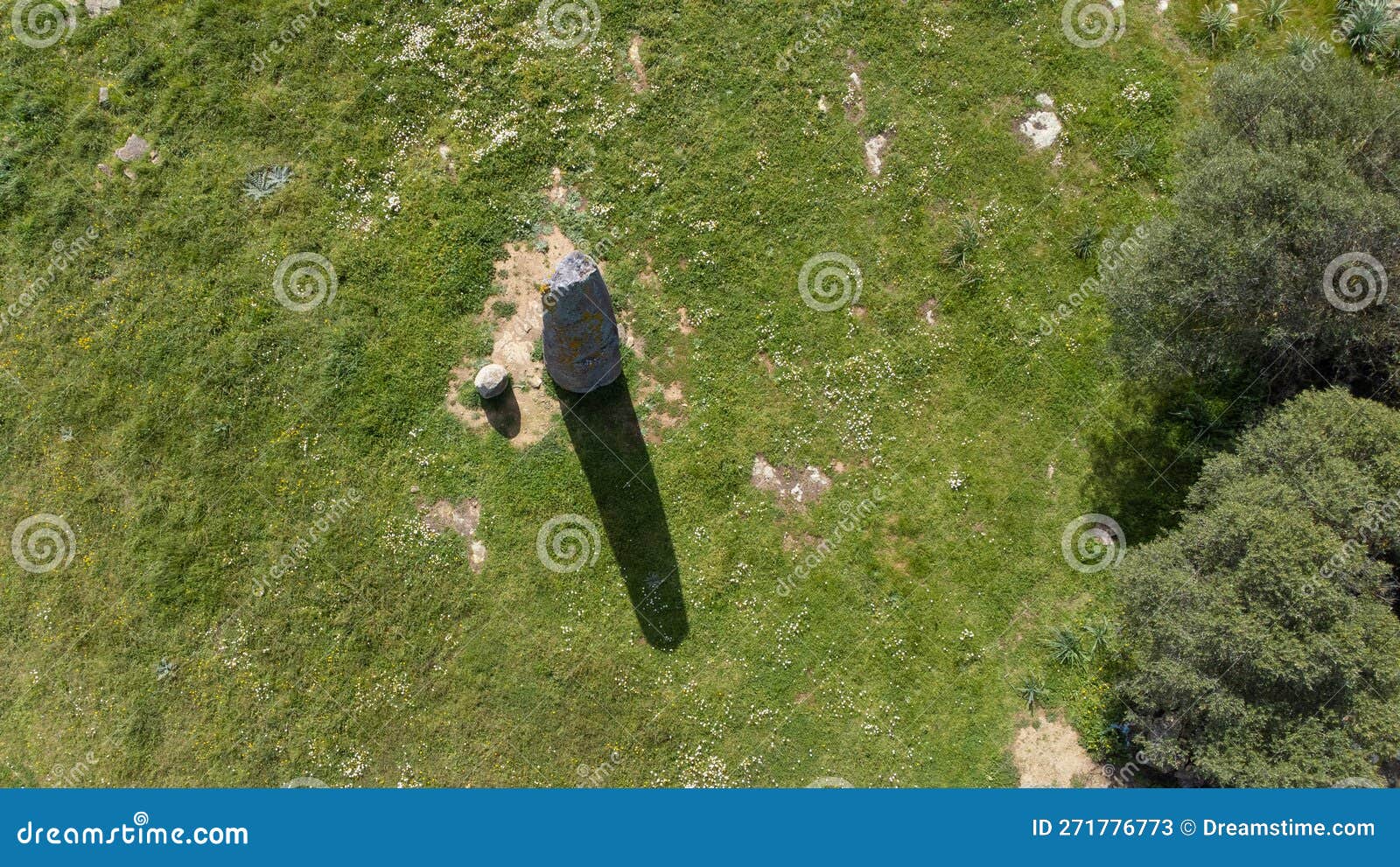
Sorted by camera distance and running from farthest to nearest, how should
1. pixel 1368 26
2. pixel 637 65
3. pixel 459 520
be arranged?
1. pixel 637 65
2. pixel 1368 26
3. pixel 459 520

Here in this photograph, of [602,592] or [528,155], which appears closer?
[602,592]

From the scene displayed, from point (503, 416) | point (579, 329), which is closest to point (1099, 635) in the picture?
point (579, 329)

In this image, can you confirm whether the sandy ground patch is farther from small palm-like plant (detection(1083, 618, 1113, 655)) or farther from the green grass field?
small palm-like plant (detection(1083, 618, 1113, 655))

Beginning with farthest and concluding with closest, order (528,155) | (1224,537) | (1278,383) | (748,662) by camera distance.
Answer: (528,155), (748,662), (1278,383), (1224,537)

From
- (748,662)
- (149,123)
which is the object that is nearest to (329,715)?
(748,662)

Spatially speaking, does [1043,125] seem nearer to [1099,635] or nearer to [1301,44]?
[1301,44]

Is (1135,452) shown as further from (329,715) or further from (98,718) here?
(98,718)

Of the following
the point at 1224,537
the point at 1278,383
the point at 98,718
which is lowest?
the point at 98,718
